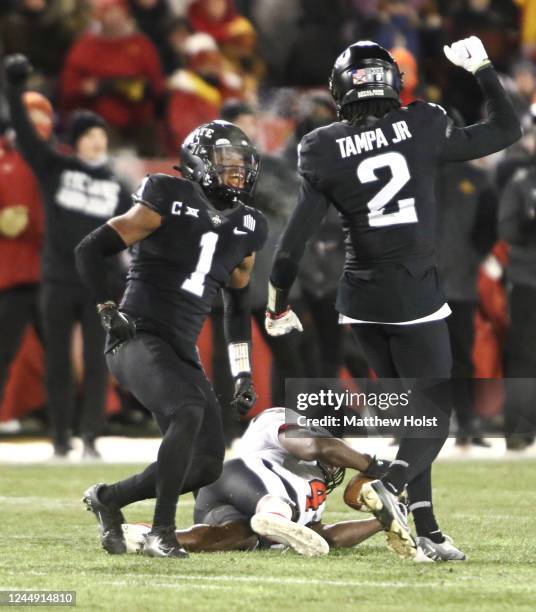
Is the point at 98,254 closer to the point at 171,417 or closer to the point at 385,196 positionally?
the point at 171,417

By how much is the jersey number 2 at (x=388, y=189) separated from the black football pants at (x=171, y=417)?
38.1 inches

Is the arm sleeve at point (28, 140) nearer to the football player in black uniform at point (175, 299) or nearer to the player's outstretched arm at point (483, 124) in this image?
the football player in black uniform at point (175, 299)

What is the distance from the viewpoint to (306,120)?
11.1m

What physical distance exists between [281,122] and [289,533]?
714cm

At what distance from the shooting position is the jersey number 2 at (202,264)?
6.61m

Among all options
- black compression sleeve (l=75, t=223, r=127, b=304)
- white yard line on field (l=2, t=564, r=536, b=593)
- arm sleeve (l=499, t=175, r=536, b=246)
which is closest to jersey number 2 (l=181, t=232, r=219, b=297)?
black compression sleeve (l=75, t=223, r=127, b=304)

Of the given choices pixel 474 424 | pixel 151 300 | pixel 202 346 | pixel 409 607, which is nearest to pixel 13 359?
pixel 202 346

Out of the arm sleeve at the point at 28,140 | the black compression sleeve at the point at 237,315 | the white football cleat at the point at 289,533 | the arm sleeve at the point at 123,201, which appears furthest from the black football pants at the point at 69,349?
the white football cleat at the point at 289,533

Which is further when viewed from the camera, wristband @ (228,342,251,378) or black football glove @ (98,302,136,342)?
wristband @ (228,342,251,378)

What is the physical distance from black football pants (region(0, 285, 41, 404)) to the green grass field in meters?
2.32

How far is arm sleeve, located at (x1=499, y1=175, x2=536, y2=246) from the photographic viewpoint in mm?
11195

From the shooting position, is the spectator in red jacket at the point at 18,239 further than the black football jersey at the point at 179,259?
Yes

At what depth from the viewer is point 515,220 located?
11.2 m

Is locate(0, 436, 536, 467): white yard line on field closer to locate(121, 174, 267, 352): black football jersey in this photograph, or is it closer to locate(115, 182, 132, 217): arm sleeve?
locate(115, 182, 132, 217): arm sleeve
